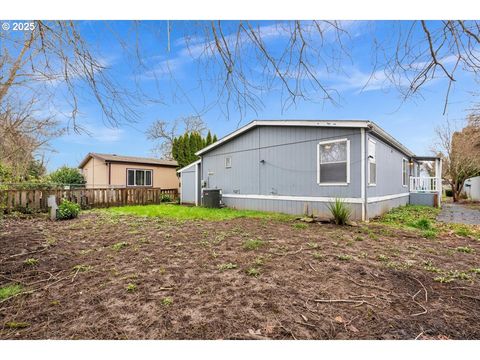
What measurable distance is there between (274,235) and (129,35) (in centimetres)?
398

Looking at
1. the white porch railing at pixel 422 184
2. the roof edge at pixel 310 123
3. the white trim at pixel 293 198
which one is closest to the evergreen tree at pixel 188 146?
the roof edge at pixel 310 123

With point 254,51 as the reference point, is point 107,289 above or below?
below

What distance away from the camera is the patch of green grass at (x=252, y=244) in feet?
12.8

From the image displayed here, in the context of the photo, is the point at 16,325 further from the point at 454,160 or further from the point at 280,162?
the point at 454,160

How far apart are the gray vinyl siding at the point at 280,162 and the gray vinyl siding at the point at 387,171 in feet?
2.66

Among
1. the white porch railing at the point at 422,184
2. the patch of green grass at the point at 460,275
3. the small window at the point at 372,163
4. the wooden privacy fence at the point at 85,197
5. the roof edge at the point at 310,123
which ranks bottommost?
the patch of green grass at the point at 460,275

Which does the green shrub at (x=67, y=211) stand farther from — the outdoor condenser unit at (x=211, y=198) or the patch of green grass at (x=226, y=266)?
the patch of green grass at (x=226, y=266)

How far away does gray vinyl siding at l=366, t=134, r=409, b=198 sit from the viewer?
25.6 feet

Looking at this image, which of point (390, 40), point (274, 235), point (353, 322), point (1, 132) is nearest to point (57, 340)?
point (353, 322)

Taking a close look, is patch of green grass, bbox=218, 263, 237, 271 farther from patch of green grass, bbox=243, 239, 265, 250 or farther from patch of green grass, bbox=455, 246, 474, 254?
patch of green grass, bbox=455, 246, 474, 254

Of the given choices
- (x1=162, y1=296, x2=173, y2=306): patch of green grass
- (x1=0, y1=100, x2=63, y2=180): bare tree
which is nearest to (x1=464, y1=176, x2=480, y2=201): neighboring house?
(x1=162, y1=296, x2=173, y2=306): patch of green grass

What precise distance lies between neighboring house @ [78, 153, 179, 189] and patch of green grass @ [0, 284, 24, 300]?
11.9 metres
